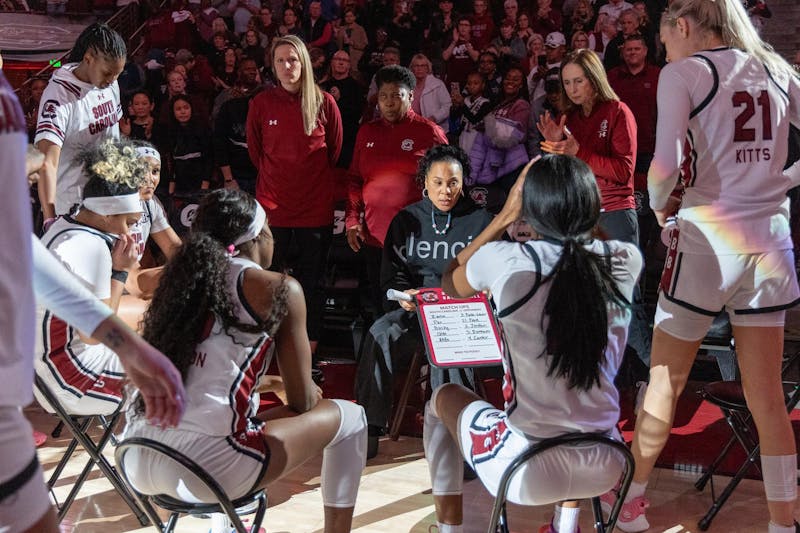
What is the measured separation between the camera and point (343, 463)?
2.58 m

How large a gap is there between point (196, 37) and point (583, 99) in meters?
6.14

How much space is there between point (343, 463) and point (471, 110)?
4417 mm

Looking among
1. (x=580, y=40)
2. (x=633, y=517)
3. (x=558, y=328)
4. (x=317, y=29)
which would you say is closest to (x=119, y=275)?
(x=558, y=328)

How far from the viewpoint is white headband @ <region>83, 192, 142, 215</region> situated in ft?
9.89

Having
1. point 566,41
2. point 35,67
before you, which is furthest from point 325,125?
point 35,67

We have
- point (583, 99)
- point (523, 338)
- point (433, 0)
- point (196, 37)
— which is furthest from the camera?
point (196, 37)

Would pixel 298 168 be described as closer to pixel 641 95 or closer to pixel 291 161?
pixel 291 161

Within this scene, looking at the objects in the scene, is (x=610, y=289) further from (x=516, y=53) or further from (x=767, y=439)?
(x=516, y=53)

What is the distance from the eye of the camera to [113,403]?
302 cm

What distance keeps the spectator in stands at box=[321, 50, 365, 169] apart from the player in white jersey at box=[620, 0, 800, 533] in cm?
360

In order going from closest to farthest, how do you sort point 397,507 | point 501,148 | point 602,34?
1. point 397,507
2. point 501,148
3. point 602,34

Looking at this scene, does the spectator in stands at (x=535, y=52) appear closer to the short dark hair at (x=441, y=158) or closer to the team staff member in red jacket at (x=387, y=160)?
the team staff member in red jacket at (x=387, y=160)

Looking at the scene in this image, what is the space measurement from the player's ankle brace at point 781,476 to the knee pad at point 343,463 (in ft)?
4.36

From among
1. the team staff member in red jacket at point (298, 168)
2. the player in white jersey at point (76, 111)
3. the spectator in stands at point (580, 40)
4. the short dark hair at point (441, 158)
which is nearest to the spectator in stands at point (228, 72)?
the spectator in stands at point (580, 40)
